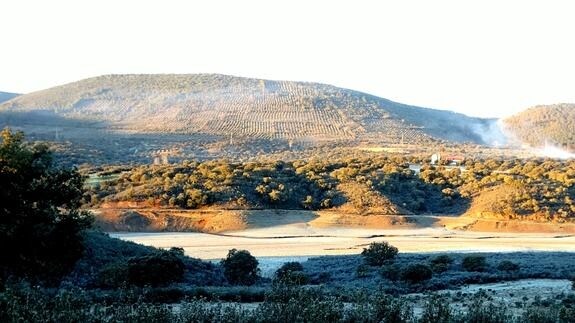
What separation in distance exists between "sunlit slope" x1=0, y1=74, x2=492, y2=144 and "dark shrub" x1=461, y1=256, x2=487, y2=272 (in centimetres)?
7991

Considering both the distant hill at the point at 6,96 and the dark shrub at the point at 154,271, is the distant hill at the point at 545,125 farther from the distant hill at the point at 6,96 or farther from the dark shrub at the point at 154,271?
the distant hill at the point at 6,96

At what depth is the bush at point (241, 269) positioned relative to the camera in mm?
21812

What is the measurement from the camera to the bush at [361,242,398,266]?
80.4 feet

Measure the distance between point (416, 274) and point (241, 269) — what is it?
558 centimetres

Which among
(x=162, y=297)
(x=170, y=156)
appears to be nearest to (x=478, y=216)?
Result: (x=162, y=297)

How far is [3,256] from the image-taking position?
15.4 metres

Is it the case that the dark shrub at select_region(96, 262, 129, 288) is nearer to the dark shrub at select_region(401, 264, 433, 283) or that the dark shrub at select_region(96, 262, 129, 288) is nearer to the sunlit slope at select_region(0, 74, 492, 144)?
the dark shrub at select_region(401, 264, 433, 283)

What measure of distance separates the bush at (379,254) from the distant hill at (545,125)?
3776 inches

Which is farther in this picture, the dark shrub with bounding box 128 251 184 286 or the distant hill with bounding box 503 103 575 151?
the distant hill with bounding box 503 103 575 151

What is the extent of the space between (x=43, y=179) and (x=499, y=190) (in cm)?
3855

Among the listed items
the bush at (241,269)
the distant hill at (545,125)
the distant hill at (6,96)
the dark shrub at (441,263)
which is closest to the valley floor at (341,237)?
the bush at (241,269)

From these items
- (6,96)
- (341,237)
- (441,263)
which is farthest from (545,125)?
(441,263)

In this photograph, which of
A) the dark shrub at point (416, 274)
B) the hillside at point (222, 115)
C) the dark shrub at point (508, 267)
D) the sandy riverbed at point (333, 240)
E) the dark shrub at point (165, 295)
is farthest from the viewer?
the hillside at point (222, 115)

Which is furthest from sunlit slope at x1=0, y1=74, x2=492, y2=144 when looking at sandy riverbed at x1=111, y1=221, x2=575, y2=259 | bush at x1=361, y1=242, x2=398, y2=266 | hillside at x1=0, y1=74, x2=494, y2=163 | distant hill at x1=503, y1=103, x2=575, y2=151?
bush at x1=361, y1=242, x2=398, y2=266
